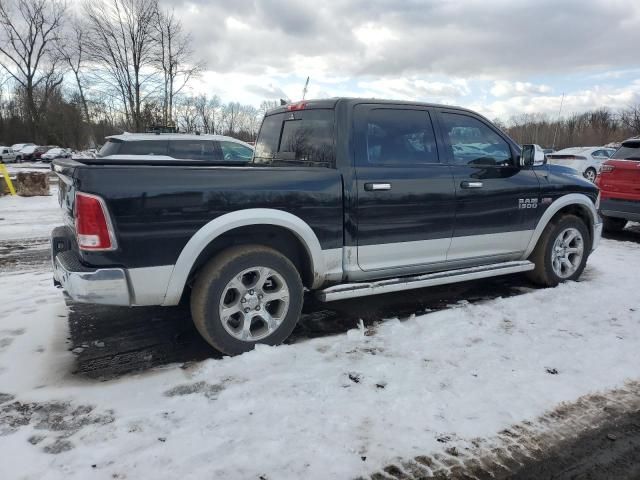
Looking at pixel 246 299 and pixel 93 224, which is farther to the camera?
pixel 246 299

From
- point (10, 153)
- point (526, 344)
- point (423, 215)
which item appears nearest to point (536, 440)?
point (526, 344)

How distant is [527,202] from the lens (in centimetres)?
489

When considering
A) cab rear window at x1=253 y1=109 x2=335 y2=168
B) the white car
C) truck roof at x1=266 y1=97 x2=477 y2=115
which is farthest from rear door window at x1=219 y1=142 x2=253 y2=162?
the white car

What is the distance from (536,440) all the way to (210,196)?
8.32ft

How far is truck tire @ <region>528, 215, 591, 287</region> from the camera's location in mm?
5164

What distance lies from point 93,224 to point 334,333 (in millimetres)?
2089

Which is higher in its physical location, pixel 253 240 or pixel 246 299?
pixel 253 240

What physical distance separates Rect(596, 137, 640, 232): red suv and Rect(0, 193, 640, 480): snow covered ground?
4294 mm

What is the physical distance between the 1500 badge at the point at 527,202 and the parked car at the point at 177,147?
6.25 m

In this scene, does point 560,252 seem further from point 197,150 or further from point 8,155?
point 8,155

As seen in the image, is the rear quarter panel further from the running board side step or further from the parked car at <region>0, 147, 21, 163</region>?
the parked car at <region>0, 147, 21, 163</region>

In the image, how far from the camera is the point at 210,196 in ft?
10.8

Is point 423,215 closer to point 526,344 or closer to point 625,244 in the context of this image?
point 526,344

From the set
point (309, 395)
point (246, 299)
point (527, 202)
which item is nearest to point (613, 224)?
point (527, 202)
